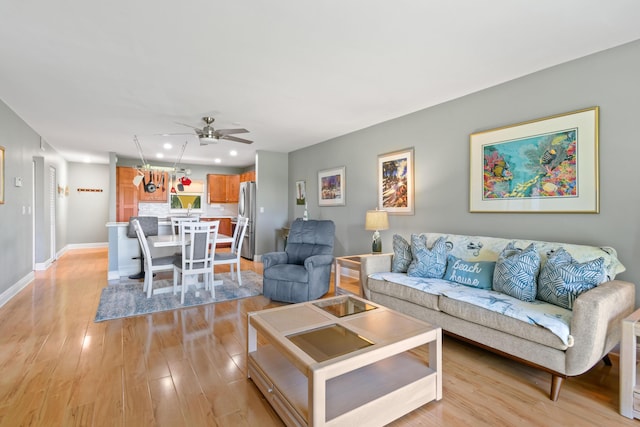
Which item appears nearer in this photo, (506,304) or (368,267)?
(506,304)

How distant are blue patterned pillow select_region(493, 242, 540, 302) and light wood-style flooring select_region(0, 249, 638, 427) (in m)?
0.55

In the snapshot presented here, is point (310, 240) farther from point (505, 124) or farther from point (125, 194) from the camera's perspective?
point (125, 194)

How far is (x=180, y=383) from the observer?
206 cm

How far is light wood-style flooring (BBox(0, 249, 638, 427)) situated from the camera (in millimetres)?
1729

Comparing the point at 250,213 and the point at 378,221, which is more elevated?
the point at 250,213

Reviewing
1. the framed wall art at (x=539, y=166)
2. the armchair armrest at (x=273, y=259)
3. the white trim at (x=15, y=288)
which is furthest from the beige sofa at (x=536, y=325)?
the white trim at (x=15, y=288)

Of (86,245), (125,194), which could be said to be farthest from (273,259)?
(86,245)

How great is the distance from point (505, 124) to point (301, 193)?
159 inches

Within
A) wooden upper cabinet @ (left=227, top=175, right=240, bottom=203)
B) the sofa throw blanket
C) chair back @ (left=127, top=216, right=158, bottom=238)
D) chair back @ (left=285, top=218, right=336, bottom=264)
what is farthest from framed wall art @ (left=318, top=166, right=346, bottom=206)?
wooden upper cabinet @ (left=227, top=175, right=240, bottom=203)

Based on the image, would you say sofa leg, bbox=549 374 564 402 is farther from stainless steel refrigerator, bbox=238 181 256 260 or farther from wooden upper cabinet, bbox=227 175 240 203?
wooden upper cabinet, bbox=227 175 240 203

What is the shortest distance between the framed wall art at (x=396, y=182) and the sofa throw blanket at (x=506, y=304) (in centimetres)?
141

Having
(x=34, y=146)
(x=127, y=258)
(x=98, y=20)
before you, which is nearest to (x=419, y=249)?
(x=98, y=20)

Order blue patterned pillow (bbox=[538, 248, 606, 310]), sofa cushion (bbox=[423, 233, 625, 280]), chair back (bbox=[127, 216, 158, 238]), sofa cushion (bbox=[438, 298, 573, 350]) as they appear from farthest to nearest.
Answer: chair back (bbox=[127, 216, 158, 238]) < sofa cushion (bbox=[423, 233, 625, 280]) < blue patterned pillow (bbox=[538, 248, 606, 310]) < sofa cushion (bbox=[438, 298, 573, 350])

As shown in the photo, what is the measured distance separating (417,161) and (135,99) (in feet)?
11.4
